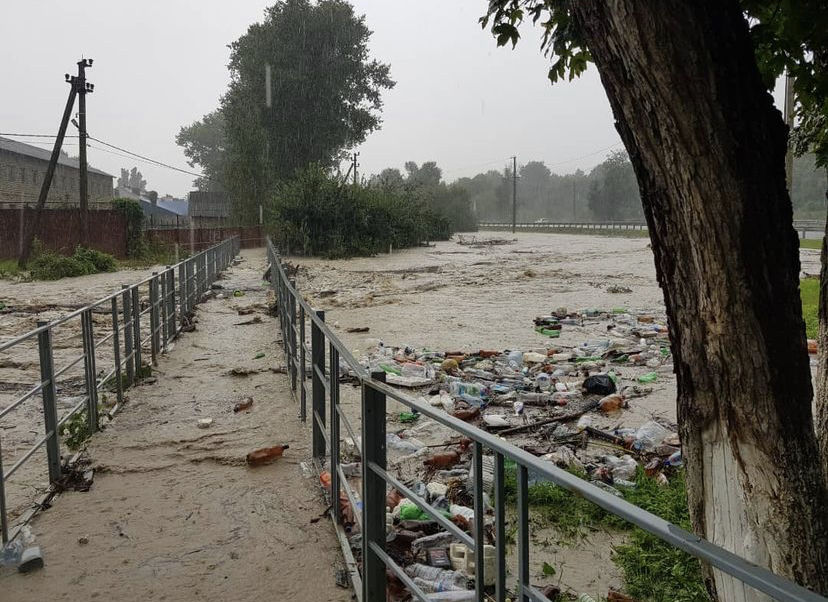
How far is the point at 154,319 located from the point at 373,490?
6729 mm

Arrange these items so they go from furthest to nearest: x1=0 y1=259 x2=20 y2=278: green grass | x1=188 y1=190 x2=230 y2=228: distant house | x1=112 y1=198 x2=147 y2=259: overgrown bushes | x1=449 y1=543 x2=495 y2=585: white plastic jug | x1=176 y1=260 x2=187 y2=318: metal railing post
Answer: x1=188 y1=190 x2=230 y2=228: distant house
x1=112 y1=198 x2=147 y2=259: overgrown bushes
x1=0 y1=259 x2=20 y2=278: green grass
x1=176 y1=260 x2=187 y2=318: metal railing post
x1=449 y1=543 x2=495 y2=585: white plastic jug

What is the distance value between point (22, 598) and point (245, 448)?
238 centimetres

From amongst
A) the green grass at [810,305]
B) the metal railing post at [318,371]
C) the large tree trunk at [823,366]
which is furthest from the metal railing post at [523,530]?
the green grass at [810,305]

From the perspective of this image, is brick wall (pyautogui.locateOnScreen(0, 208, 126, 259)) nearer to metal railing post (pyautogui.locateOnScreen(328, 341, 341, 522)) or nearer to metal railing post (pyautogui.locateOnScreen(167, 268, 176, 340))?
metal railing post (pyautogui.locateOnScreen(167, 268, 176, 340))

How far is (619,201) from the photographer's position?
9569 centimetres

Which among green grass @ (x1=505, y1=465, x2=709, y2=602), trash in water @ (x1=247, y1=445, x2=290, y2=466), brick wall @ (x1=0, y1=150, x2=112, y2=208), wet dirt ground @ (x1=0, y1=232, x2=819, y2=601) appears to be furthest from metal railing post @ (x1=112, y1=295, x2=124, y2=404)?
brick wall @ (x1=0, y1=150, x2=112, y2=208)

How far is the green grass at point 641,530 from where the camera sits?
3426mm

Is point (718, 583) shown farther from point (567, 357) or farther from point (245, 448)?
point (567, 357)

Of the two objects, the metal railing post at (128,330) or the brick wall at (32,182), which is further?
the brick wall at (32,182)

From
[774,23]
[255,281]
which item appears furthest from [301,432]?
[255,281]

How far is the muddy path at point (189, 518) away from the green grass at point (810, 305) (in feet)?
20.9

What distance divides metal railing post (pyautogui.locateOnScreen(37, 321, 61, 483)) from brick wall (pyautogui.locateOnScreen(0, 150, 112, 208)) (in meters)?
39.1

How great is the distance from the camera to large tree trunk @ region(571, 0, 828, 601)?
6.78ft

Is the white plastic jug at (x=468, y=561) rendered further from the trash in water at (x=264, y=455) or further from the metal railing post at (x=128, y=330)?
the metal railing post at (x=128, y=330)
